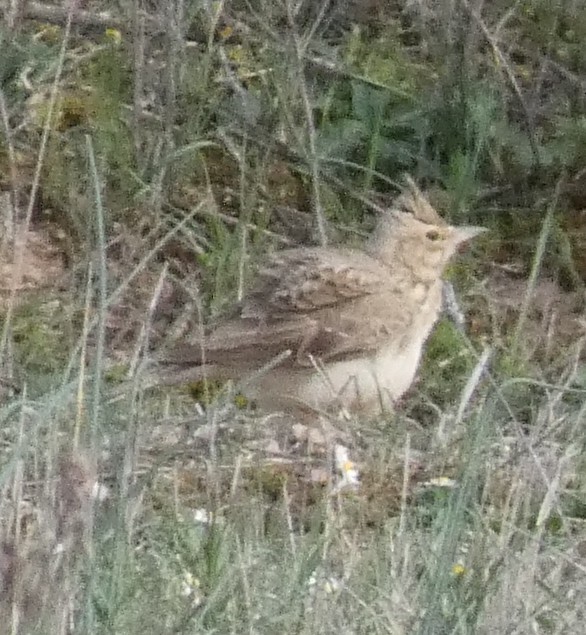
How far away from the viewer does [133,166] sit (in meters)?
5.84

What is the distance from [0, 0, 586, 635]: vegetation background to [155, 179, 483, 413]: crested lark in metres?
0.12

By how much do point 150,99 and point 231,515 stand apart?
3367 mm

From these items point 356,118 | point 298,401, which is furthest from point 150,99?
point 298,401

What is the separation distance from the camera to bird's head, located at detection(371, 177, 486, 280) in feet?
16.1

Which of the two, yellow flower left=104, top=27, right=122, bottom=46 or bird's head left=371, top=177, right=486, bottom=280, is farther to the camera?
yellow flower left=104, top=27, right=122, bottom=46

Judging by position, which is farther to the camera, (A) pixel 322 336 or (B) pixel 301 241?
(B) pixel 301 241

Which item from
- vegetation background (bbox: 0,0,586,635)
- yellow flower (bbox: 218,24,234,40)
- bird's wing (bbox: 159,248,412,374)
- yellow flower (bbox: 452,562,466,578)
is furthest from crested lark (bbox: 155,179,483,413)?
yellow flower (bbox: 218,24,234,40)

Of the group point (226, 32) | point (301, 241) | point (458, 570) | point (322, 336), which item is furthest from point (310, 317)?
point (226, 32)

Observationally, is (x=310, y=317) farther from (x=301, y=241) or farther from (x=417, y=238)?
(x=301, y=241)

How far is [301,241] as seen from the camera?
230 inches

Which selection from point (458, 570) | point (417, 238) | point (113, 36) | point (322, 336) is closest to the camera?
point (458, 570)

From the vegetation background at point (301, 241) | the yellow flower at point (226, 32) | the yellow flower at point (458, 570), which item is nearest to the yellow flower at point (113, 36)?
the vegetation background at point (301, 241)

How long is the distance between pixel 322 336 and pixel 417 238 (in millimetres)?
527

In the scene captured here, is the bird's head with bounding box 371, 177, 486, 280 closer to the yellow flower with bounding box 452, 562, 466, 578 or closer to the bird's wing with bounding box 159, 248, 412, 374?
the bird's wing with bounding box 159, 248, 412, 374
